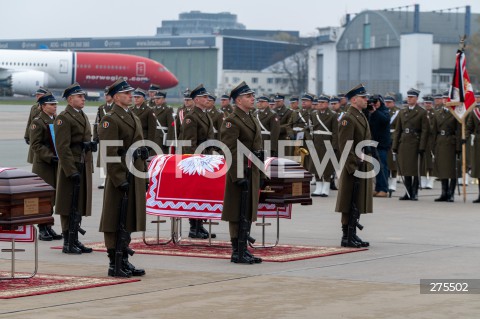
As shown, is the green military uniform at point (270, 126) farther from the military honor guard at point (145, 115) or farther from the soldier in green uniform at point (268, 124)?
the military honor guard at point (145, 115)

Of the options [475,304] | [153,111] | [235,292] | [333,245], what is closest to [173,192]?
[333,245]

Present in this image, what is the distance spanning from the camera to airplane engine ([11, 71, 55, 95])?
7312 cm

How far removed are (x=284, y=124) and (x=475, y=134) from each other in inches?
170

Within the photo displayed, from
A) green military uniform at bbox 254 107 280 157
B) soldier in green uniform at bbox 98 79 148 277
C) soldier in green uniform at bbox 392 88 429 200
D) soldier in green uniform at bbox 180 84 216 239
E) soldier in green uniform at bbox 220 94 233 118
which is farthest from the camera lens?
soldier in green uniform at bbox 220 94 233 118

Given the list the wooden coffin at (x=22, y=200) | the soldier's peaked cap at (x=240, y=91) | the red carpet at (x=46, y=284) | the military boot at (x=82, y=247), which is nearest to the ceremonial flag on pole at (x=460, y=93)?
the soldier's peaked cap at (x=240, y=91)

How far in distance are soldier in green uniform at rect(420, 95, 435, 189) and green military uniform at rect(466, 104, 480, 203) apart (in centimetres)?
83

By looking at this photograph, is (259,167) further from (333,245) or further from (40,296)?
(40,296)

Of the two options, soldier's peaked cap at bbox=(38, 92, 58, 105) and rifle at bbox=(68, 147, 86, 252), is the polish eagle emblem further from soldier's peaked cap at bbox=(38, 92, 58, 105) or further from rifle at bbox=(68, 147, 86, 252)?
soldier's peaked cap at bbox=(38, 92, 58, 105)

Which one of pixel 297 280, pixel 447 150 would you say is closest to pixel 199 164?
pixel 297 280

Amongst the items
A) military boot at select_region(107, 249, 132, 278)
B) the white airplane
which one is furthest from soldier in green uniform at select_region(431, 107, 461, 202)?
the white airplane

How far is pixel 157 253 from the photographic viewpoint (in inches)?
495

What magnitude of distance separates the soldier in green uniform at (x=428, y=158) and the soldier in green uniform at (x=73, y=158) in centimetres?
852

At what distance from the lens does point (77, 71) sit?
7369 centimetres

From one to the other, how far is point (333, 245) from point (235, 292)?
12.9ft
